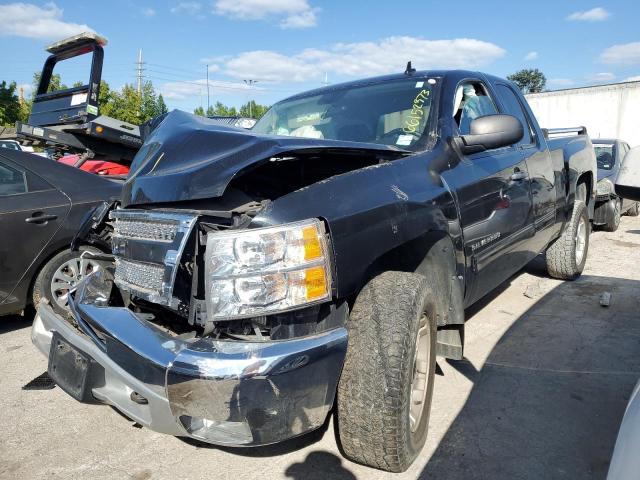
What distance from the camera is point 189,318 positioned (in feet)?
6.56

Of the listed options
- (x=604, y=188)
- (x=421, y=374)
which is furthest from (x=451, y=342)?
(x=604, y=188)

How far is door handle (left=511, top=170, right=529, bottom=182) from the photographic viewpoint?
3531 millimetres

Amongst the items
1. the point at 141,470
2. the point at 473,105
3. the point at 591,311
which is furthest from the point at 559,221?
the point at 141,470

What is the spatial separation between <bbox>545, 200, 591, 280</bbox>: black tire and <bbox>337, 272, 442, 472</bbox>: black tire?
366 centimetres

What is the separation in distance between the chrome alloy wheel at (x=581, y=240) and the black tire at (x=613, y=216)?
3035 millimetres

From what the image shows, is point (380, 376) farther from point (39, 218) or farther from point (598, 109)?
point (598, 109)

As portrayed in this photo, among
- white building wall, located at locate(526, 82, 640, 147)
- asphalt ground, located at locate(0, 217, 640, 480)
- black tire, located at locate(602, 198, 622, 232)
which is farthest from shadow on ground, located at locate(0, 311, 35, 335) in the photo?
white building wall, located at locate(526, 82, 640, 147)

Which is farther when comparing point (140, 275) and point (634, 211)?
point (634, 211)

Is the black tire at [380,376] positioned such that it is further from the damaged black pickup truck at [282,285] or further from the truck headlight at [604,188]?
the truck headlight at [604,188]

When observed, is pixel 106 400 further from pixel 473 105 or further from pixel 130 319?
pixel 473 105

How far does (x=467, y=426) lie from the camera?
8.73 ft

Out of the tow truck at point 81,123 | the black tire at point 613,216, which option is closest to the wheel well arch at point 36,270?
the tow truck at point 81,123

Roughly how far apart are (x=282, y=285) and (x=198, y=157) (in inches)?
30.7

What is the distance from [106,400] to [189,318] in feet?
1.70
